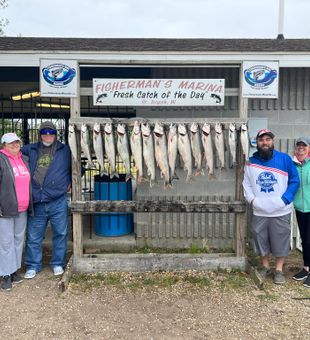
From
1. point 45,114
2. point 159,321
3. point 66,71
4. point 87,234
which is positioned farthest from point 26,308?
point 45,114

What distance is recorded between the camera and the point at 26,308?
13.7 ft

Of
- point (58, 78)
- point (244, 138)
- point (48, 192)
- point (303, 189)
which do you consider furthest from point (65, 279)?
point (303, 189)

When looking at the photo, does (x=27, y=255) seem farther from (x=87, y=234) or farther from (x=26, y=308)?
(x=87, y=234)

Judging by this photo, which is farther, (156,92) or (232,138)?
(156,92)

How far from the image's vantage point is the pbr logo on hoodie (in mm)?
4695

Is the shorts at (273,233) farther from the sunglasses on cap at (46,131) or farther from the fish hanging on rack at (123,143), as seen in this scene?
the sunglasses on cap at (46,131)

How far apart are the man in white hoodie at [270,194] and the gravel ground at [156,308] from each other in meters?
0.49

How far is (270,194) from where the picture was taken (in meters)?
4.72

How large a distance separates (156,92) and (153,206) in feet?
4.64

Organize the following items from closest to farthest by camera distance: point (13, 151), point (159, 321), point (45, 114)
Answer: point (159, 321) → point (13, 151) → point (45, 114)

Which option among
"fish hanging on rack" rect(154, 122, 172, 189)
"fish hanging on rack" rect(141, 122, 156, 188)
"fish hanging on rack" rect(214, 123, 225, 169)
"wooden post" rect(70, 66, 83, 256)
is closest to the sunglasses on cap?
"wooden post" rect(70, 66, 83, 256)

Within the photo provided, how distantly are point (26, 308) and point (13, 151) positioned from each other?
173cm

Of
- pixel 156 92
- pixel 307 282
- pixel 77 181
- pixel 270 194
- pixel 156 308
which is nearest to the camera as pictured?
pixel 156 308

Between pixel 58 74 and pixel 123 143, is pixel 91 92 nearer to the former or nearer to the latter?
pixel 58 74
